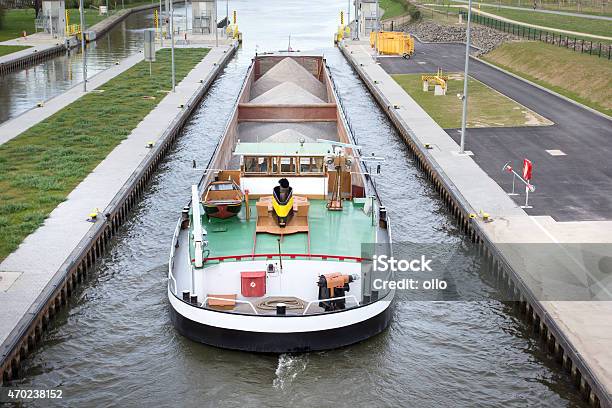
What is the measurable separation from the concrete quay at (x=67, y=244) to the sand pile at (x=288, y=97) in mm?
7298

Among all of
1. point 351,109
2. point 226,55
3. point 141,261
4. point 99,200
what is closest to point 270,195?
point 141,261

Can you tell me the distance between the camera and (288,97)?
6138cm

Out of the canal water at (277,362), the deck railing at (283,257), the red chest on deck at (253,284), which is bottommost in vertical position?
the canal water at (277,362)

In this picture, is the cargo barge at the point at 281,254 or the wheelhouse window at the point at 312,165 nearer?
the cargo barge at the point at 281,254

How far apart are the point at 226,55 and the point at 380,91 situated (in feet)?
108

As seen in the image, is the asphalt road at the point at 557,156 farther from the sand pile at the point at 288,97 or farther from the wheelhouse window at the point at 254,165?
the wheelhouse window at the point at 254,165

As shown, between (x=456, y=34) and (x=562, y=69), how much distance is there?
42190 millimetres

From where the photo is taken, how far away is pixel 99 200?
135 ft

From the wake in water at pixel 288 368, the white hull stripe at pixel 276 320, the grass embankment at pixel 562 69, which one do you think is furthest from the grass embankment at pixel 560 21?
the wake in water at pixel 288 368

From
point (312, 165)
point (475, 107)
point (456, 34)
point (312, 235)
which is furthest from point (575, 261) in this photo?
point (456, 34)

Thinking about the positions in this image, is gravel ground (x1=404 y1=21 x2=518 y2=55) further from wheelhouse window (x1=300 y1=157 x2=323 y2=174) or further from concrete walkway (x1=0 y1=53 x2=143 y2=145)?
wheelhouse window (x1=300 y1=157 x2=323 y2=174)

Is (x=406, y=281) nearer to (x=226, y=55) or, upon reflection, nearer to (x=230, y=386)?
(x=230, y=386)

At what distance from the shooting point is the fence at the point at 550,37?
82575mm

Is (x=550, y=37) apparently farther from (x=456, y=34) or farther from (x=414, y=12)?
(x=414, y=12)
